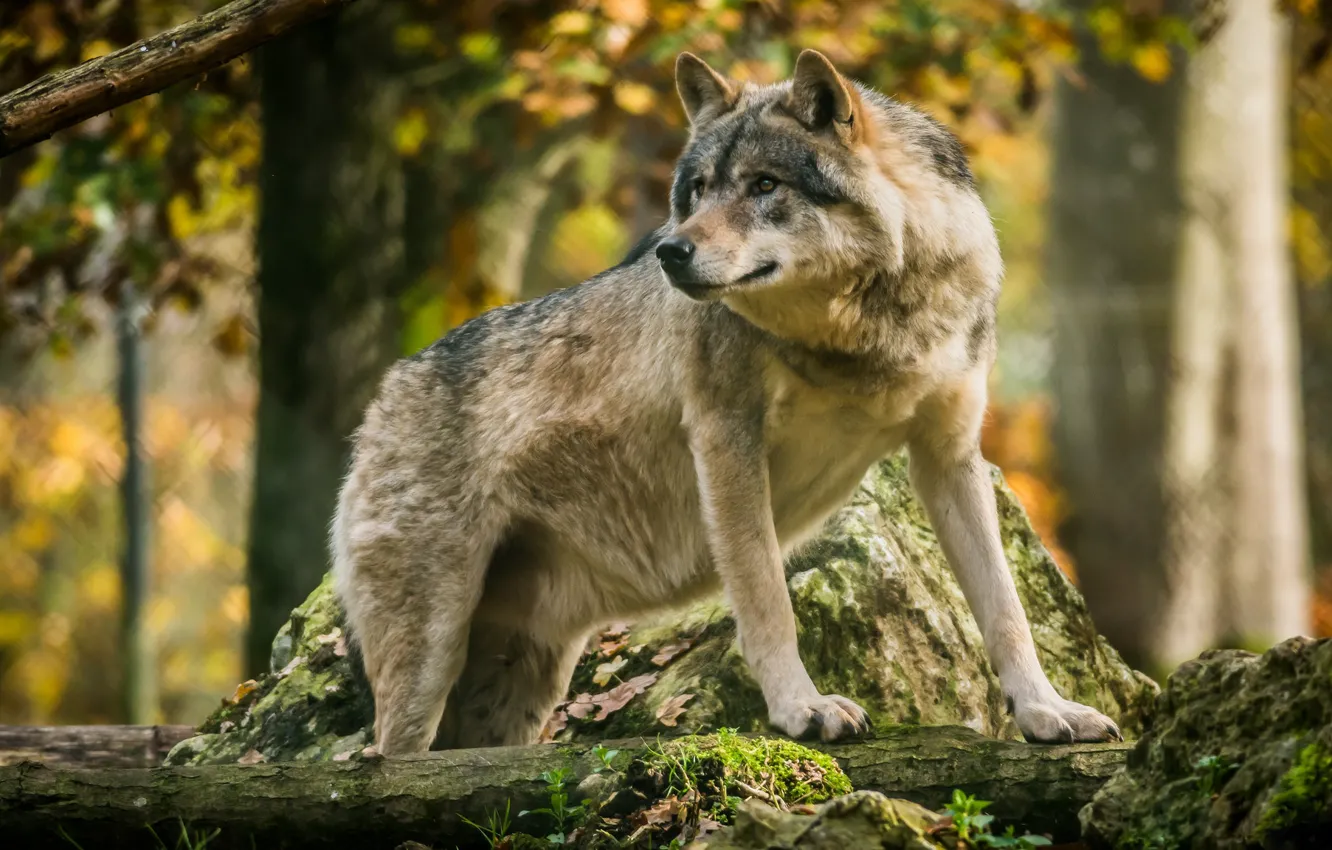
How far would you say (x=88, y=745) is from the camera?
18.6ft

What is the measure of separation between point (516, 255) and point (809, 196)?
536 cm

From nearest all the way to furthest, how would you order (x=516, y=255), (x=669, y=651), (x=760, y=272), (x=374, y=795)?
(x=374, y=795), (x=760, y=272), (x=669, y=651), (x=516, y=255)

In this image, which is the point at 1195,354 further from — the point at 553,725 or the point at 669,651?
the point at 553,725

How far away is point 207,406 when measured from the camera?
15.7 meters

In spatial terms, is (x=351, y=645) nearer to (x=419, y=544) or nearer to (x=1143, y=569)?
(x=419, y=544)

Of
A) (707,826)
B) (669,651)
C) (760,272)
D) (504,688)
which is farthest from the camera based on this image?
(669,651)

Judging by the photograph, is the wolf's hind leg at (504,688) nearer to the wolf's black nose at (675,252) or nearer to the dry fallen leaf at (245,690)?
the dry fallen leaf at (245,690)

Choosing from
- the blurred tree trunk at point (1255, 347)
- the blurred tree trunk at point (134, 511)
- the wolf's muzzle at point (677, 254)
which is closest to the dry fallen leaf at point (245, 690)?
the wolf's muzzle at point (677, 254)

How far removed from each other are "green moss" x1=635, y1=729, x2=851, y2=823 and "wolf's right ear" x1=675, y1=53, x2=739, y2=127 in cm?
211

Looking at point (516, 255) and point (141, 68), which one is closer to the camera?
point (141, 68)

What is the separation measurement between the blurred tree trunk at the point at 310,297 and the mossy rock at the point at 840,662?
1.63m

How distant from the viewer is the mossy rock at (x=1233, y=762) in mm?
2646

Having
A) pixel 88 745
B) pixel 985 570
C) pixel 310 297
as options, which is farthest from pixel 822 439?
pixel 310 297

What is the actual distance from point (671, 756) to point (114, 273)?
7230 millimetres
